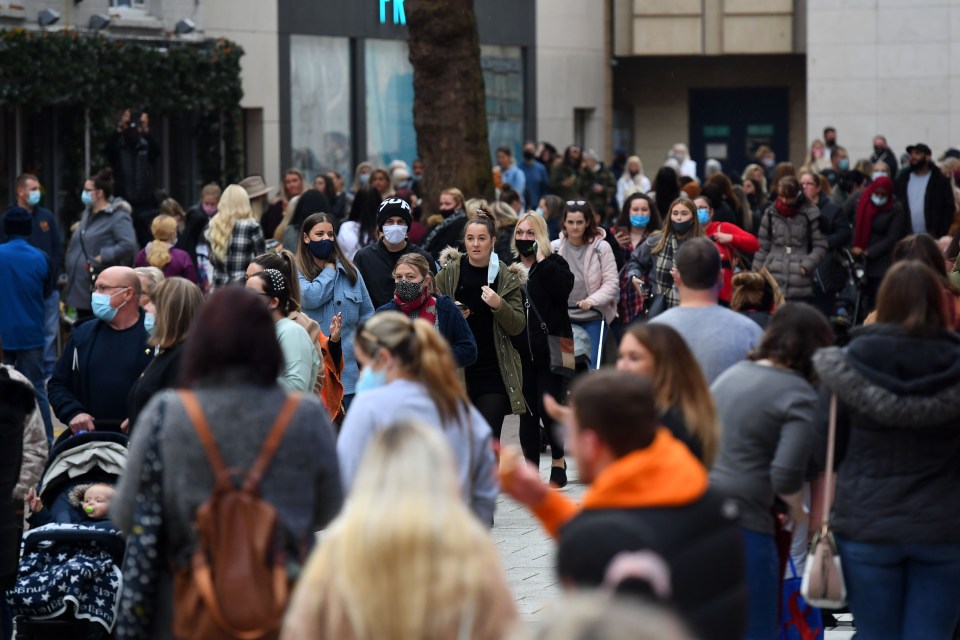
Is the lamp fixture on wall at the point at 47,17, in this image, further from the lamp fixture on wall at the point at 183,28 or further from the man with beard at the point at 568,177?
the man with beard at the point at 568,177

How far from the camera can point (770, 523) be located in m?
6.36

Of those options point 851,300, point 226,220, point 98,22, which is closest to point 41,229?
point 226,220

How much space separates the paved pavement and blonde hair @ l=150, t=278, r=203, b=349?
6.05 ft

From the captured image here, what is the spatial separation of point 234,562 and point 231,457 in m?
0.28

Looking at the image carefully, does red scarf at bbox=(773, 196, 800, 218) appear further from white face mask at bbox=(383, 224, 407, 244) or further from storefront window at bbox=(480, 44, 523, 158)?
storefront window at bbox=(480, 44, 523, 158)

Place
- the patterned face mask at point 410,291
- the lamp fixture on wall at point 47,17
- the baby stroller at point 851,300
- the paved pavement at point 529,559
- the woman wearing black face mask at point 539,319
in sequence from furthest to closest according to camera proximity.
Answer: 1. the lamp fixture on wall at point 47,17
2. the baby stroller at point 851,300
3. the woman wearing black face mask at point 539,319
4. the patterned face mask at point 410,291
5. the paved pavement at point 529,559

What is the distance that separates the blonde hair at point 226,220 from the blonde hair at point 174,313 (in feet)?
21.6

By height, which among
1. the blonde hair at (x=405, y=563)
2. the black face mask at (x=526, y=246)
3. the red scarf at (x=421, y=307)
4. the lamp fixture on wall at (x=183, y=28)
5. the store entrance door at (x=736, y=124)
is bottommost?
the blonde hair at (x=405, y=563)

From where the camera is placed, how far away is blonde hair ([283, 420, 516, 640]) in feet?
12.4

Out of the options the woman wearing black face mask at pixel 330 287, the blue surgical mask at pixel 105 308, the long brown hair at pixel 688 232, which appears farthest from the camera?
the long brown hair at pixel 688 232

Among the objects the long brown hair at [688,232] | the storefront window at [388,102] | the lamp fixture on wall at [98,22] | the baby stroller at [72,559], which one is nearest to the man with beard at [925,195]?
the long brown hair at [688,232]

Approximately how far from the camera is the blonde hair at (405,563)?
148 inches

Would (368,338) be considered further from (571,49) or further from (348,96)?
(571,49)

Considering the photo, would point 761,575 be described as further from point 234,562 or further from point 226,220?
point 226,220
